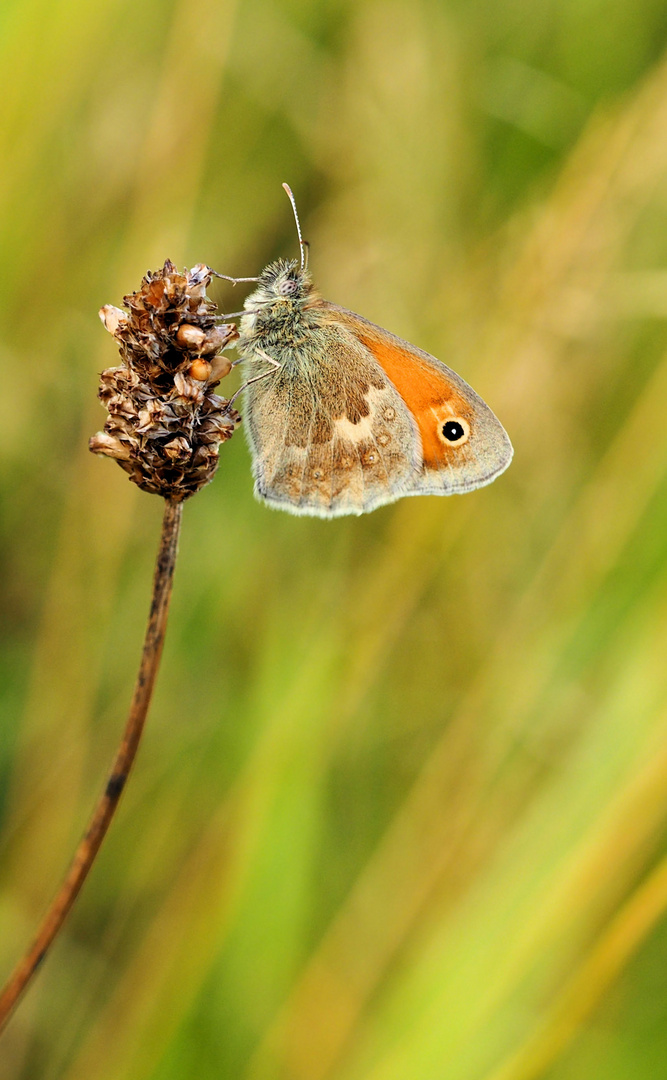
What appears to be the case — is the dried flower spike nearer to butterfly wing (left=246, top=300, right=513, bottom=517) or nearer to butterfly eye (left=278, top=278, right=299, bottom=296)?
butterfly wing (left=246, top=300, right=513, bottom=517)

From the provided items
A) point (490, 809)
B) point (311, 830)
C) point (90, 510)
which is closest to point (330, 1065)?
point (311, 830)

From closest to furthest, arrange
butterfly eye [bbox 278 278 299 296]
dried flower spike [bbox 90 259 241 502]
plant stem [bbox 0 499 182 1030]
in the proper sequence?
plant stem [bbox 0 499 182 1030], dried flower spike [bbox 90 259 241 502], butterfly eye [bbox 278 278 299 296]

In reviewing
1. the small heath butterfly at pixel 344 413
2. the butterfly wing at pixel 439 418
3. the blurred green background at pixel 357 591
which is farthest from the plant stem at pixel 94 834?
the butterfly wing at pixel 439 418

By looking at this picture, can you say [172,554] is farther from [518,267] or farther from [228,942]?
[518,267]

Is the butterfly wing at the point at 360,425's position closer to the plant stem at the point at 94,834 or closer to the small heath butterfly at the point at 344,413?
the small heath butterfly at the point at 344,413

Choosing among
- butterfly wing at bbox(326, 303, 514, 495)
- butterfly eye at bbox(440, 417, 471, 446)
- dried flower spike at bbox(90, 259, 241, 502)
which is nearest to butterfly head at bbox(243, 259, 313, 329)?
butterfly wing at bbox(326, 303, 514, 495)

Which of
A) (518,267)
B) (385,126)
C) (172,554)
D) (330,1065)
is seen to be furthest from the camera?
(385,126)

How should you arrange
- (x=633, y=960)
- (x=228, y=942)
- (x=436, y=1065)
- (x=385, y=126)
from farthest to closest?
(x=385, y=126)
(x=633, y=960)
(x=228, y=942)
(x=436, y=1065)

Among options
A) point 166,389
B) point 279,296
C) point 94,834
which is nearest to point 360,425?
point 279,296
